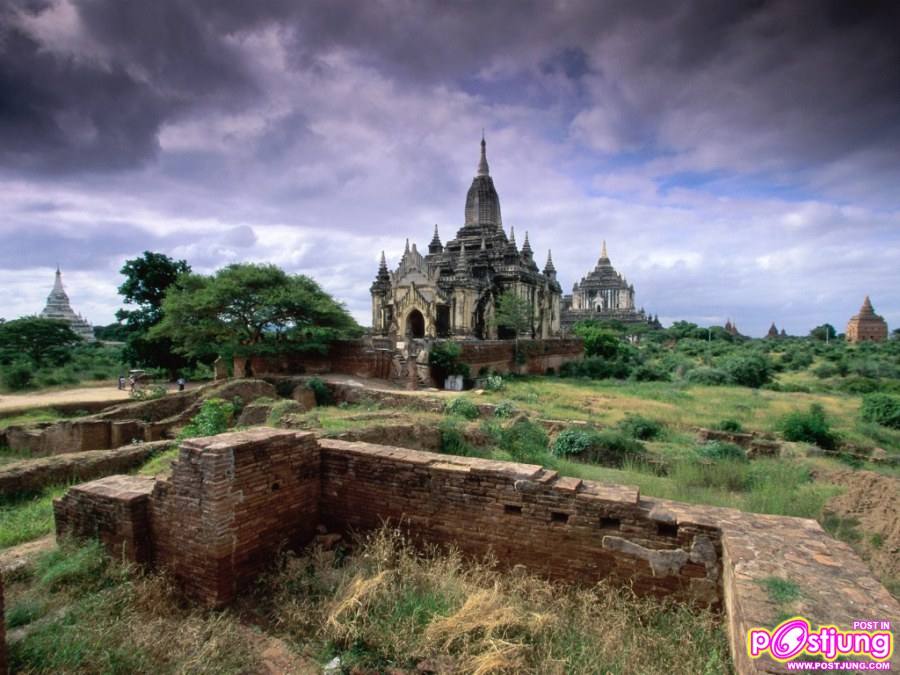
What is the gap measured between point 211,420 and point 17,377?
1687 cm

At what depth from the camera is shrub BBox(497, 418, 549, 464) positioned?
9344 mm

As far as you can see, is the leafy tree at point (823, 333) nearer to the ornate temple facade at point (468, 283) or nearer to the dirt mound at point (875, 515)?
the ornate temple facade at point (468, 283)

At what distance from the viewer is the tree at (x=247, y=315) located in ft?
62.9

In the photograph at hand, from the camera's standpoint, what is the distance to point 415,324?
108 ft

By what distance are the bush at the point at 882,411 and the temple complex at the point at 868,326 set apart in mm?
67138

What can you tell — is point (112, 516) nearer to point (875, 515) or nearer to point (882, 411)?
point (875, 515)

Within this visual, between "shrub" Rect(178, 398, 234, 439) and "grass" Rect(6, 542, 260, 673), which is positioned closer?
"grass" Rect(6, 542, 260, 673)

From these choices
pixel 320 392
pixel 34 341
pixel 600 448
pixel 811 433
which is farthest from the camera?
pixel 34 341

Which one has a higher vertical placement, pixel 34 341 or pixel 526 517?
pixel 34 341

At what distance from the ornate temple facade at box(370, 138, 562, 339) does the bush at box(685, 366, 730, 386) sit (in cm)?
1071

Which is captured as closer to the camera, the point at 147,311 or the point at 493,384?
the point at 493,384

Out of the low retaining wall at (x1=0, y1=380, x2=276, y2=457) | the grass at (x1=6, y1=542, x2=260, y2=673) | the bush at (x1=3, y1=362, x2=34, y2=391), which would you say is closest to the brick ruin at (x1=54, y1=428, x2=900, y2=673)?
the grass at (x1=6, y1=542, x2=260, y2=673)

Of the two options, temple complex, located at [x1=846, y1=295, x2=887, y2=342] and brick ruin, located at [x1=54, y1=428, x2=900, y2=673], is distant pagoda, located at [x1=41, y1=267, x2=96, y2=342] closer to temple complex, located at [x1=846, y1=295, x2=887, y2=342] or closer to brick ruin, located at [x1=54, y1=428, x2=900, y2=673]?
brick ruin, located at [x1=54, y1=428, x2=900, y2=673]

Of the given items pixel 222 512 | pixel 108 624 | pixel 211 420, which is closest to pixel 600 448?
pixel 211 420
